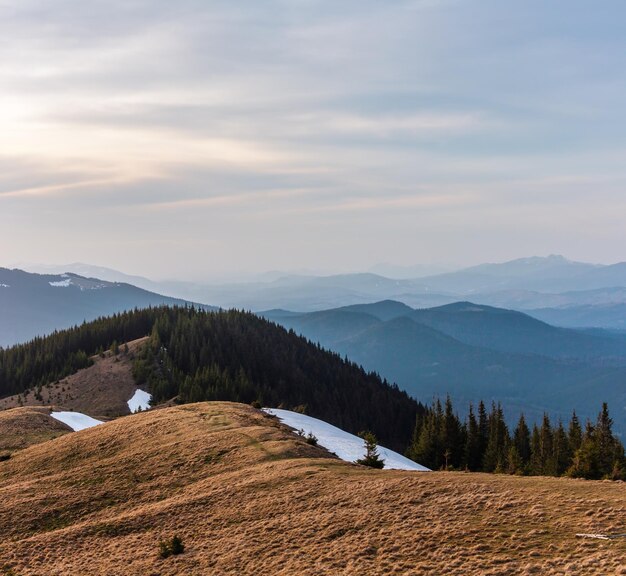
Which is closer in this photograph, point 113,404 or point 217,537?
point 217,537

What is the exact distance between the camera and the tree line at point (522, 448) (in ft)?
229

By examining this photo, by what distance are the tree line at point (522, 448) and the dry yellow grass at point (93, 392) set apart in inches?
2691

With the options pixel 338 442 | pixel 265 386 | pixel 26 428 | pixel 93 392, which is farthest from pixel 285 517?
pixel 265 386

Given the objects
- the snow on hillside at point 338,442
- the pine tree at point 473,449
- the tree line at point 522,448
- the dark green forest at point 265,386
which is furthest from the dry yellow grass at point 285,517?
the pine tree at point 473,449

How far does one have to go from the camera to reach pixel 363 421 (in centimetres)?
17338


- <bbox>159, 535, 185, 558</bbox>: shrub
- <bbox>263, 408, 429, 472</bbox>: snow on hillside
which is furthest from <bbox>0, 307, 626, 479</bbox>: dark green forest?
<bbox>159, 535, 185, 558</bbox>: shrub

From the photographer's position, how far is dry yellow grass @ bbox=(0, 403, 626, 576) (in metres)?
22.3

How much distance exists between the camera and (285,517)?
29.3 m

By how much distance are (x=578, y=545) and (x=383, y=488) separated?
12508mm

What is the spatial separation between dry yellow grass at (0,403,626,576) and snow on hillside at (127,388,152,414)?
78.1 meters

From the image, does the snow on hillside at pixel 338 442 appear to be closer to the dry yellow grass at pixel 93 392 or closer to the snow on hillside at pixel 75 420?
the snow on hillside at pixel 75 420

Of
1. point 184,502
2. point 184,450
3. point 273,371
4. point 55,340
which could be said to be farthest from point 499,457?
point 55,340

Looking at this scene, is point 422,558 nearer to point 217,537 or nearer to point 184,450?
point 217,537

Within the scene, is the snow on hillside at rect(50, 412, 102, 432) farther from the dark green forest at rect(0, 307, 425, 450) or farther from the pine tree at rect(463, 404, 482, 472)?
the pine tree at rect(463, 404, 482, 472)
